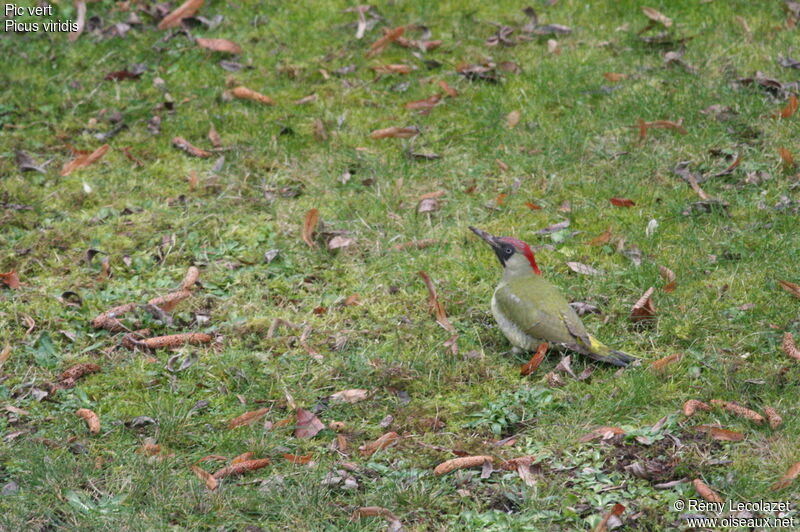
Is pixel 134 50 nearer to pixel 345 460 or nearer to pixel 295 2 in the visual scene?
pixel 295 2

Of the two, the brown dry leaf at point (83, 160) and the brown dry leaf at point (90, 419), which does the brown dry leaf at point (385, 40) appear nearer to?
the brown dry leaf at point (83, 160)

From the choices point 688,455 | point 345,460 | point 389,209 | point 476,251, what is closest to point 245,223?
point 389,209

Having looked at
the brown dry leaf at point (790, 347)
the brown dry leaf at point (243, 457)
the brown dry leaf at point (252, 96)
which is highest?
the brown dry leaf at point (790, 347)

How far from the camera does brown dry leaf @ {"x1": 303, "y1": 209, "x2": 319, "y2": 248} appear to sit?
22.4ft

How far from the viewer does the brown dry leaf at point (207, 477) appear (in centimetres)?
461

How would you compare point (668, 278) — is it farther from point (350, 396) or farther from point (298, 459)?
point (298, 459)

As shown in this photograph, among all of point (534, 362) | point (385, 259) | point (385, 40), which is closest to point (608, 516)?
point (534, 362)

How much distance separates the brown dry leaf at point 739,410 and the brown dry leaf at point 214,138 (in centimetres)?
466

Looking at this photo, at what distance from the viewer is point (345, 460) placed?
15.9 feet

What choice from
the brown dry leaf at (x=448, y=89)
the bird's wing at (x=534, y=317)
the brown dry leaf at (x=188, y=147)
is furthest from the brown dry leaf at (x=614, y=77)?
the brown dry leaf at (x=188, y=147)

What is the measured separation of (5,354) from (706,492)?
407 centimetres

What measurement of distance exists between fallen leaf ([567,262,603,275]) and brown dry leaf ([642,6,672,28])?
352cm

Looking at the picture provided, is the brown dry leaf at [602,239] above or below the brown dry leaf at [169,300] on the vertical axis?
above

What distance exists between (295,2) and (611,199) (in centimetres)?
423
